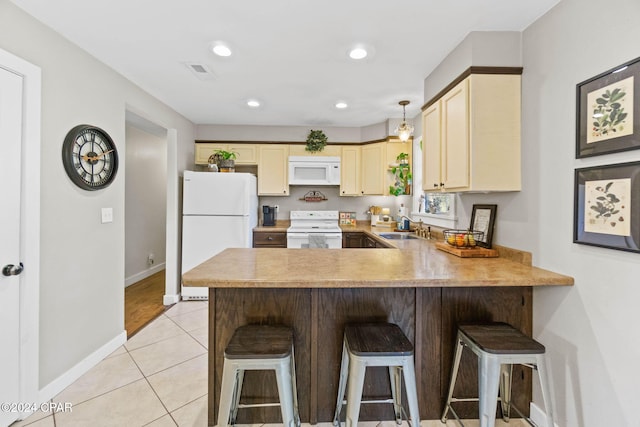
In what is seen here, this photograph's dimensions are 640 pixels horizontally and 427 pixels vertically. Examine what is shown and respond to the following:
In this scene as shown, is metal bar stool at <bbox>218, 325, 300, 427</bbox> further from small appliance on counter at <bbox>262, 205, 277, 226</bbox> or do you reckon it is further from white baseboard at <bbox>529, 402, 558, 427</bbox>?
small appliance on counter at <bbox>262, 205, 277, 226</bbox>

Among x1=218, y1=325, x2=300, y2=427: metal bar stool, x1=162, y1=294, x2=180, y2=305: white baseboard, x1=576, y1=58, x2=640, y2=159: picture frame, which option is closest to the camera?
x1=576, y1=58, x2=640, y2=159: picture frame

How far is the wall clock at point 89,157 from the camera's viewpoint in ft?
6.61

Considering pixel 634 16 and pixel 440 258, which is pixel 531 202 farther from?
pixel 634 16

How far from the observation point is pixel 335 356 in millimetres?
1660

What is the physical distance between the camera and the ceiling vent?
7.77 feet

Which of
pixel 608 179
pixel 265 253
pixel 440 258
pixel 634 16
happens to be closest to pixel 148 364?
pixel 265 253

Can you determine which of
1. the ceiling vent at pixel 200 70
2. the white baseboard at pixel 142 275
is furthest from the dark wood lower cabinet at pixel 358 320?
the white baseboard at pixel 142 275

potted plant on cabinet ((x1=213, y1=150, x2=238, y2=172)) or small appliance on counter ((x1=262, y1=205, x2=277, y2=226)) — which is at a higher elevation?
potted plant on cabinet ((x1=213, y1=150, x2=238, y2=172))

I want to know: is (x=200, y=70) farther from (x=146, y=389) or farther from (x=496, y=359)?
(x=496, y=359)

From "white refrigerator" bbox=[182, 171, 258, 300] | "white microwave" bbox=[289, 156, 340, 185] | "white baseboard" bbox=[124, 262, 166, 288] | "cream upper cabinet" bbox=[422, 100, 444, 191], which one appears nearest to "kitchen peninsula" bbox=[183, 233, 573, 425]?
"cream upper cabinet" bbox=[422, 100, 444, 191]

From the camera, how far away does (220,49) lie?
2119 millimetres

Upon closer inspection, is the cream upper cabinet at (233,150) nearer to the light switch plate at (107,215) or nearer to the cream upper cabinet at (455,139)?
the light switch plate at (107,215)

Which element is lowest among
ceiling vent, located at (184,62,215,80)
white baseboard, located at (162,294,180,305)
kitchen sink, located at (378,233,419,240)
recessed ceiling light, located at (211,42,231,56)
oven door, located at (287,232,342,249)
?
white baseboard, located at (162,294,180,305)

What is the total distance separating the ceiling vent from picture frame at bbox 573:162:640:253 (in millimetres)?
2654
